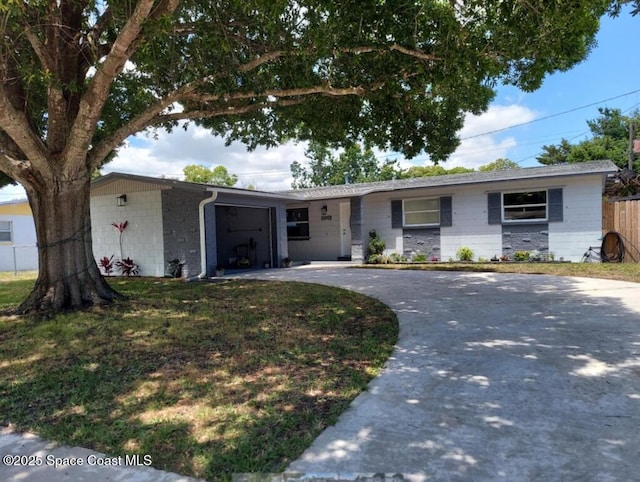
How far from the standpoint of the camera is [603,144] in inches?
1085

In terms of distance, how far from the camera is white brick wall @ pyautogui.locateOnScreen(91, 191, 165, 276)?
1227 centimetres

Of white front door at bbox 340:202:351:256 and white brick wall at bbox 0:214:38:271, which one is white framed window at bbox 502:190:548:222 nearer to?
white front door at bbox 340:202:351:256

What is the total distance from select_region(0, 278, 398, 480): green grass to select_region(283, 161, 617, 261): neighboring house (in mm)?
8134

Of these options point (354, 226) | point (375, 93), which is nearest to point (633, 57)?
point (354, 226)

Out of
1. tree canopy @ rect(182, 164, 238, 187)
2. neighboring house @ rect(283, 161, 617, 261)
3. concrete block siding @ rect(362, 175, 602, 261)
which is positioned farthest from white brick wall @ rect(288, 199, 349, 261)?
tree canopy @ rect(182, 164, 238, 187)

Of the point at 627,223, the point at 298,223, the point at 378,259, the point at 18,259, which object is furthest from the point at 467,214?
the point at 18,259

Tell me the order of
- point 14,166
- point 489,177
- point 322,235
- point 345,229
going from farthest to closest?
1. point 322,235
2. point 345,229
3. point 489,177
4. point 14,166

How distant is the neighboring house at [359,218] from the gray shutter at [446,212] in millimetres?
34

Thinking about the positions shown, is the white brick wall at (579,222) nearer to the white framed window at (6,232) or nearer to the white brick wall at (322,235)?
the white brick wall at (322,235)

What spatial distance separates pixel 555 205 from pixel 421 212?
4.25m

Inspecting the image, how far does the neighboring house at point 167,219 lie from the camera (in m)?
11.7

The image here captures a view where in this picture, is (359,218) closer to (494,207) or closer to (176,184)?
(494,207)

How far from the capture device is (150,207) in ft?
40.5

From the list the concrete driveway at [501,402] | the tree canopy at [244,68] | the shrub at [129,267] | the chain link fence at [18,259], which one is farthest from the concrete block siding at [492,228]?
the chain link fence at [18,259]
